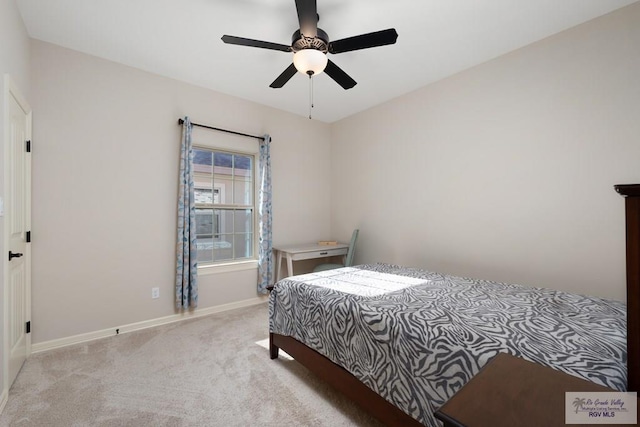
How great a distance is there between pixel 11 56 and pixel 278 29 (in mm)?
1950

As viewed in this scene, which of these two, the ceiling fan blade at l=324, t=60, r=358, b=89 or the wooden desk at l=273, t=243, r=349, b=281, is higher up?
the ceiling fan blade at l=324, t=60, r=358, b=89

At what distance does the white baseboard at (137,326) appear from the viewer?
8.53ft

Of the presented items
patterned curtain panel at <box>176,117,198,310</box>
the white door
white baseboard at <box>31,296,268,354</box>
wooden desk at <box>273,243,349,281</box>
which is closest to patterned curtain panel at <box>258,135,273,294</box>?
wooden desk at <box>273,243,349,281</box>

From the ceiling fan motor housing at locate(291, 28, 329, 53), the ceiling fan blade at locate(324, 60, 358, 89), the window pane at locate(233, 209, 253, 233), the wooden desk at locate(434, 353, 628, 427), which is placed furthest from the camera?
the window pane at locate(233, 209, 253, 233)

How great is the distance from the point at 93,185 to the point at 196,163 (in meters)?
1.08

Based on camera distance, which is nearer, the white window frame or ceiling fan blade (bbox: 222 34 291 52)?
ceiling fan blade (bbox: 222 34 291 52)

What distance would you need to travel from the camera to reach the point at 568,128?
2.43 m

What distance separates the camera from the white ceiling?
2.19m

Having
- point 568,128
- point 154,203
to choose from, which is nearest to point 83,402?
point 154,203

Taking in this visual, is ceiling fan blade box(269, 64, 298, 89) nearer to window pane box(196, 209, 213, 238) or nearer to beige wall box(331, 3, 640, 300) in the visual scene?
beige wall box(331, 3, 640, 300)

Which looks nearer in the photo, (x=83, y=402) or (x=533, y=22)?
(x=83, y=402)

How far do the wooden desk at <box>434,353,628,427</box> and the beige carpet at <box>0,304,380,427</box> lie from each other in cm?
124

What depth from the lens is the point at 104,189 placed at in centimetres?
289

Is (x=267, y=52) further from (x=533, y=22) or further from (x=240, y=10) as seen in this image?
(x=533, y=22)
